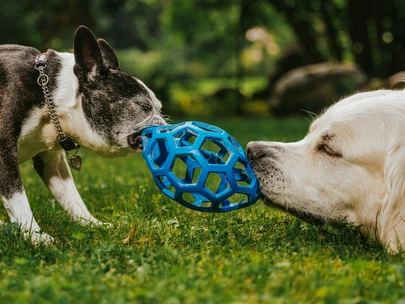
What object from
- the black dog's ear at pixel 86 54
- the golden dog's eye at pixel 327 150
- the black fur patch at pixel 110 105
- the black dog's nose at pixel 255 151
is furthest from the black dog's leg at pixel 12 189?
the golden dog's eye at pixel 327 150

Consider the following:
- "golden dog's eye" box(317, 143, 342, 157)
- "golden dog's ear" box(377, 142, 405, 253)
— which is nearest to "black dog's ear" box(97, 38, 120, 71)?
"golden dog's eye" box(317, 143, 342, 157)

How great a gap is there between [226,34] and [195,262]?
22.4 meters

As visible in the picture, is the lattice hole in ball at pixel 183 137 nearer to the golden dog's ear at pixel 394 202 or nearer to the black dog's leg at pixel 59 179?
the black dog's leg at pixel 59 179

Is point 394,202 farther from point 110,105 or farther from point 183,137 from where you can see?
point 110,105

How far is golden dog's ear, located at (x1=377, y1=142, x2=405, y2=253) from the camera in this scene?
3557 mm

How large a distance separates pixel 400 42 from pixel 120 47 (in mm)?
15360

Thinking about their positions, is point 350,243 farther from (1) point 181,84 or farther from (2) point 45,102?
(1) point 181,84

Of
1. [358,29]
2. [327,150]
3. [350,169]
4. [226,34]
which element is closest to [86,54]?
[327,150]

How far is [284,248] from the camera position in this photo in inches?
140

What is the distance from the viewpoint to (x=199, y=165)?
3.88 m

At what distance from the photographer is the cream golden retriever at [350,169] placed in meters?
3.62

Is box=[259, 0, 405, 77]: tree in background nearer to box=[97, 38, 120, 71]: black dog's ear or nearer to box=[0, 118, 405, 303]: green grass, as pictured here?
box=[97, 38, 120, 71]: black dog's ear

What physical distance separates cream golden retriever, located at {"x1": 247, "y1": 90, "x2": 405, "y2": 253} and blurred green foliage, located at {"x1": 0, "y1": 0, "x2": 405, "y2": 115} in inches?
587

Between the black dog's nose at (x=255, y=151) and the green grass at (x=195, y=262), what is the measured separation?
0.51 m
